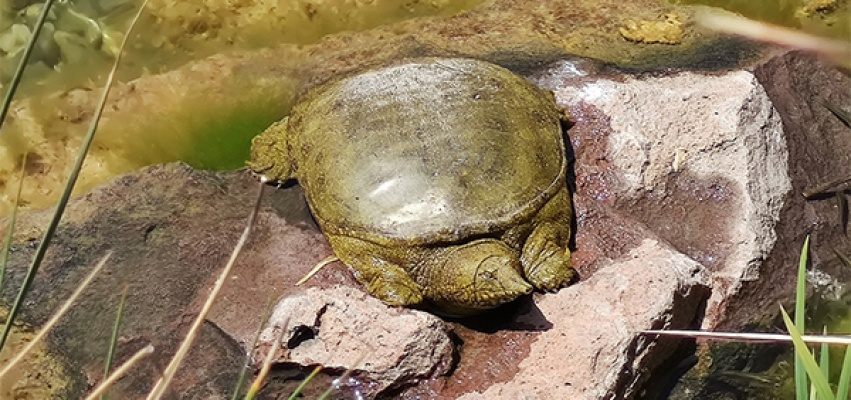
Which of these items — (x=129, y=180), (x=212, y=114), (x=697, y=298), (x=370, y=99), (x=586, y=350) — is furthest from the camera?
(x=212, y=114)

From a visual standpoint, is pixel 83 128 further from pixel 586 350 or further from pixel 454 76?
pixel 586 350

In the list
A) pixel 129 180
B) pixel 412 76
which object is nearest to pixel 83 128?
pixel 129 180

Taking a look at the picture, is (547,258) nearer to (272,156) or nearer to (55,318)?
(272,156)

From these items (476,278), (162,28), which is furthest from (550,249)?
(162,28)

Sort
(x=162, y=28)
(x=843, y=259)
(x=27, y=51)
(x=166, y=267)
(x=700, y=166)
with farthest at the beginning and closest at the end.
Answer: (x=162, y=28) < (x=843, y=259) < (x=700, y=166) < (x=166, y=267) < (x=27, y=51)

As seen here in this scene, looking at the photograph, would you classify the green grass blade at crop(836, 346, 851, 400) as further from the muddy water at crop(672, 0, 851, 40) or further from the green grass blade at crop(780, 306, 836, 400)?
the muddy water at crop(672, 0, 851, 40)
